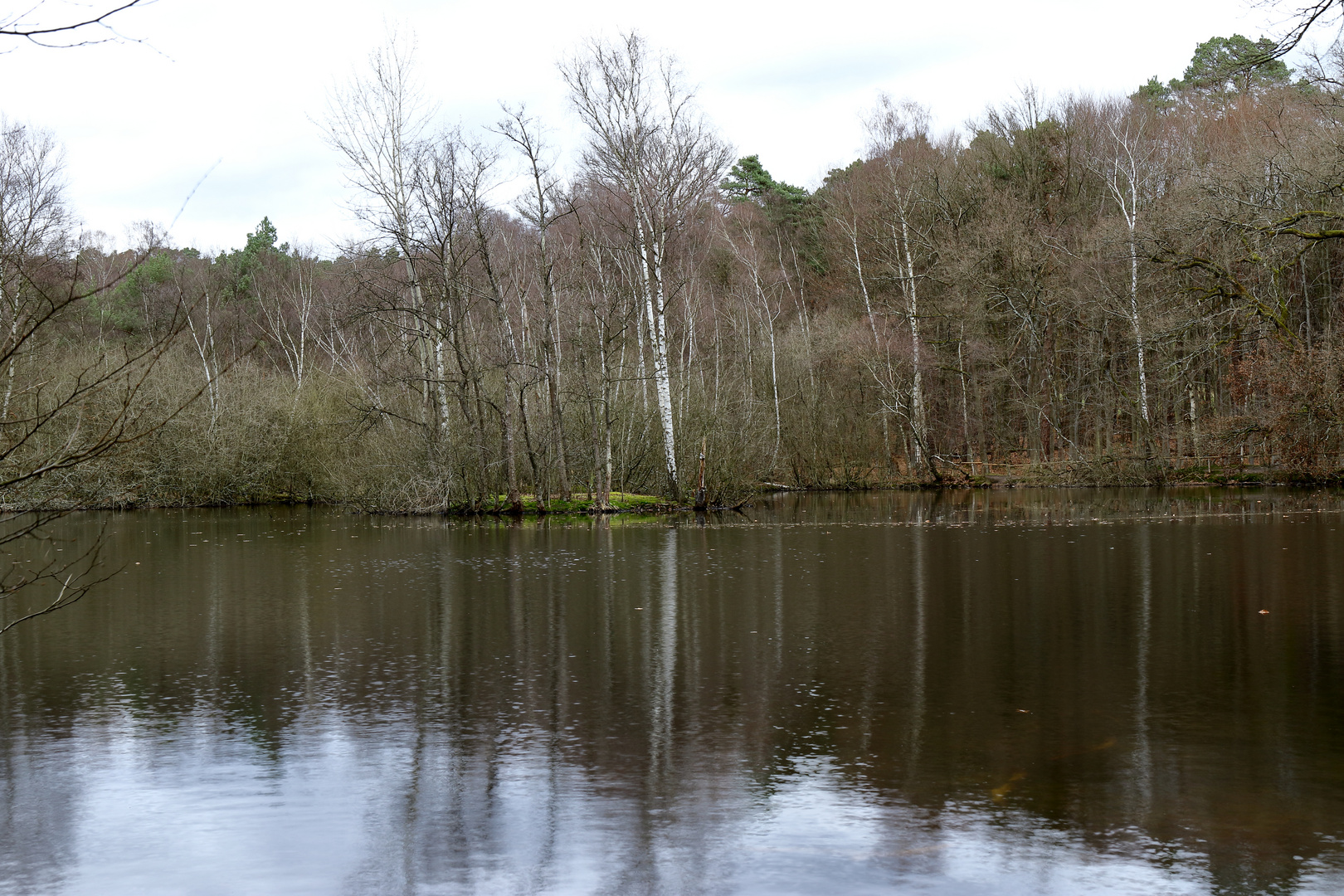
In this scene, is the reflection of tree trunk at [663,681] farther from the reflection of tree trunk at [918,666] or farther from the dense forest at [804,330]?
the dense forest at [804,330]

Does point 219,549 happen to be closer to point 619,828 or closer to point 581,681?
point 581,681

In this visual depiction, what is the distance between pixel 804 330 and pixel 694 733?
39.5m

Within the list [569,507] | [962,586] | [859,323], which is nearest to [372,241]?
[569,507]

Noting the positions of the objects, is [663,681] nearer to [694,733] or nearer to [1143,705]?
[694,733]

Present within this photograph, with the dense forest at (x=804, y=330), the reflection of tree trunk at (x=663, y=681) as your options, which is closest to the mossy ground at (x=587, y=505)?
the dense forest at (x=804, y=330)

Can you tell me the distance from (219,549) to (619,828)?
1933 centimetres

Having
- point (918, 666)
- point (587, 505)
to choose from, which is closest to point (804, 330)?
point (587, 505)

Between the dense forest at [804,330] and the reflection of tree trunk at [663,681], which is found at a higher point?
the dense forest at [804,330]

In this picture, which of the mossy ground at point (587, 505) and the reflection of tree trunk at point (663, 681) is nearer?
the reflection of tree trunk at point (663, 681)

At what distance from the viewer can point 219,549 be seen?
Answer: 23.2 m

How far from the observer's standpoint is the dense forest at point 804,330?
31.6 metres

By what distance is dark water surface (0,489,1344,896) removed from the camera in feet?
18.5

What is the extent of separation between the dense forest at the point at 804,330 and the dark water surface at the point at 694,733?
1461cm

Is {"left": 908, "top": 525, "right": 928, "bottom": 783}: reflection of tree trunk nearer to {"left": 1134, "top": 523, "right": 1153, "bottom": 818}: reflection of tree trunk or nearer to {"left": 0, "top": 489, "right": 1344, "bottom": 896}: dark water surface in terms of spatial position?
{"left": 0, "top": 489, "right": 1344, "bottom": 896}: dark water surface
